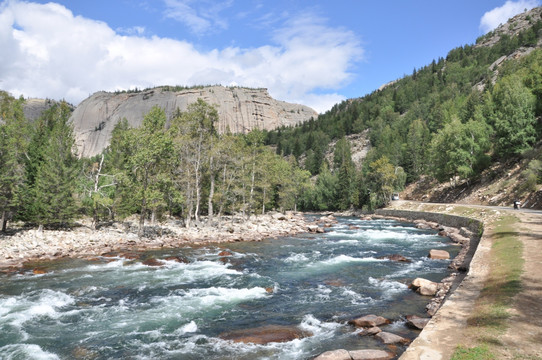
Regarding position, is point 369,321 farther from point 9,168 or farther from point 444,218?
point 444,218

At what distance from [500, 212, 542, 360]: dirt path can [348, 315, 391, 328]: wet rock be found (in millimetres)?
4012

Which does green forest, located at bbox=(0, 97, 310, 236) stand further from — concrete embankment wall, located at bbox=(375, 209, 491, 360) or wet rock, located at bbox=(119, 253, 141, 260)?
concrete embankment wall, located at bbox=(375, 209, 491, 360)

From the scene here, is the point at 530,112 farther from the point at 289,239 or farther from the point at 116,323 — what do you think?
the point at 116,323

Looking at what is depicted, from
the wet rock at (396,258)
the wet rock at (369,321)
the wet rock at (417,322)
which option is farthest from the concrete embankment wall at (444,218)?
the wet rock at (369,321)

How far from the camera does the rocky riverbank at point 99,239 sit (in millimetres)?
24147

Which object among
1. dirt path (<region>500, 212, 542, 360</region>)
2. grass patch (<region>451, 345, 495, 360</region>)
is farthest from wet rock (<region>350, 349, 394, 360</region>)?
dirt path (<region>500, 212, 542, 360</region>)

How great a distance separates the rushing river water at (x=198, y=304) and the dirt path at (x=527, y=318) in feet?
10.6

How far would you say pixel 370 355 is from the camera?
8664 mm

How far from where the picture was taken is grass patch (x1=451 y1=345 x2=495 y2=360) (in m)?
6.26

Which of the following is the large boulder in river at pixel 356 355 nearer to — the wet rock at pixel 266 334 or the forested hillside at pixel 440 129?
the wet rock at pixel 266 334

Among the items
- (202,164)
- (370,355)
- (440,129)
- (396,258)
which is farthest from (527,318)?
(440,129)

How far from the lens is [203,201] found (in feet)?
→ 181

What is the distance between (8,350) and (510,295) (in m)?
15.2

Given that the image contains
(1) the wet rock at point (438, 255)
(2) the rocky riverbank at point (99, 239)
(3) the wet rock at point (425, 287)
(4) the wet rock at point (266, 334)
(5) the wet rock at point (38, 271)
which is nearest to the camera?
(4) the wet rock at point (266, 334)
